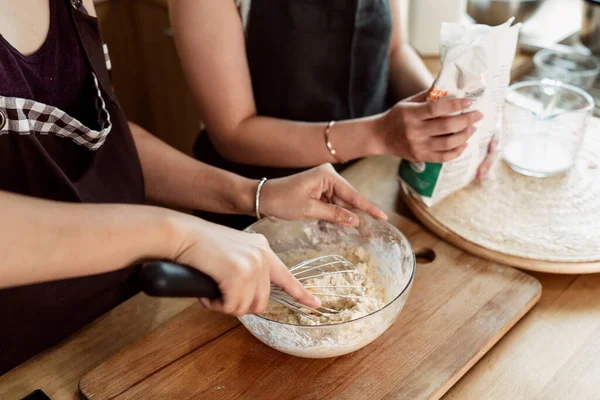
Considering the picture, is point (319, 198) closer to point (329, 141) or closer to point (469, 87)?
point (329, 141)

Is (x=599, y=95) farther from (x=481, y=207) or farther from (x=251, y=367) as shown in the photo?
(x=251, y=367)

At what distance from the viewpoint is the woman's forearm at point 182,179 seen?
103cm

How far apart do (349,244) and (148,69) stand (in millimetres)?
1206

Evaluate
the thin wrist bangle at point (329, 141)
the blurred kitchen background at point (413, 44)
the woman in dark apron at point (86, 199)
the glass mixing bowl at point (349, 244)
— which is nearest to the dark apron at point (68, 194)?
the woman in dark apron at point (86, 199)

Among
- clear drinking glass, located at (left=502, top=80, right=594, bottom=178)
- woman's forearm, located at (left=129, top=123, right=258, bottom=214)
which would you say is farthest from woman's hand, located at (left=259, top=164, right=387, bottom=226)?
→ clear drinking glass, located at (left=502, top=80, right=594, bottom=178)

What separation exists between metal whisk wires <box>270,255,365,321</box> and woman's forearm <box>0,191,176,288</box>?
20 cm

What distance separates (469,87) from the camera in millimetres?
941

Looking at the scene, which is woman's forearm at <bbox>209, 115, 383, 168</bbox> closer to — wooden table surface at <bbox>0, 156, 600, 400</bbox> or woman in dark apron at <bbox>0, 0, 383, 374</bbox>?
woman in dark apron at <bbox>0, 0, 383, 374</bbox>

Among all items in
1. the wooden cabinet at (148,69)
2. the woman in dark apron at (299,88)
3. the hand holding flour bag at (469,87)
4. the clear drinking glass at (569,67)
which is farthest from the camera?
the wooden cabinet at (148,69)

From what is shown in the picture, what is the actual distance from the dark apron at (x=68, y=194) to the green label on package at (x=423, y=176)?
1.58 ft

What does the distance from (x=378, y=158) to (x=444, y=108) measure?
29 centimetres

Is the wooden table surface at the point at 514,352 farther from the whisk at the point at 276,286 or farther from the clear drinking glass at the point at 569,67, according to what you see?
the clear drinking glass at the point at 569,67

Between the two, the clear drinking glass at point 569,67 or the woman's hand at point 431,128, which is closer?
the woman's hand at point 431,128

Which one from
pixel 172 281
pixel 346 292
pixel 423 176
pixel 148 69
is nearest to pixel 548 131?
pixel 423 176
